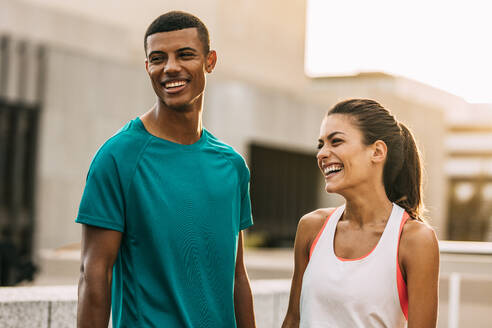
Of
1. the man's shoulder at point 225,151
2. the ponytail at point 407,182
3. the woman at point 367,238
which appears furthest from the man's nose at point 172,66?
the ponytail at point 407,182

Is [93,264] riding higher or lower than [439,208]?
higher

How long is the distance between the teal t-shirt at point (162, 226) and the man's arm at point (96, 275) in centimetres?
5

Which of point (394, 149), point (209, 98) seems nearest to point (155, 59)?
point (394, 149)

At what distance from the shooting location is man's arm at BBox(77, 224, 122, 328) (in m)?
2.57

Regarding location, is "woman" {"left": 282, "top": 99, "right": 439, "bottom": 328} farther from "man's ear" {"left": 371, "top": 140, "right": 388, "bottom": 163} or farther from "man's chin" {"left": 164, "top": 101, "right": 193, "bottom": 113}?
"man's chin" {"left": 164, "top": 101, "right": 193, "bottom": 113}

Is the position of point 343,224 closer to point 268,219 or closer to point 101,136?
point 101,136

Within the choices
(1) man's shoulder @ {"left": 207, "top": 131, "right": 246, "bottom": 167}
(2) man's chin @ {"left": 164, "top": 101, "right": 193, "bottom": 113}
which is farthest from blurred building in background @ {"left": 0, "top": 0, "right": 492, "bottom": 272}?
(2) man's chin @ {"left": 164, "top": 101, "right": 193, "bottom": 113}

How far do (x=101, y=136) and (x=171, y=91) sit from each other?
1531cm

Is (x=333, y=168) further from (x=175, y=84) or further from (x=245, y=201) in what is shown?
(x=175, y=84)

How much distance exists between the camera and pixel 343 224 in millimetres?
3137

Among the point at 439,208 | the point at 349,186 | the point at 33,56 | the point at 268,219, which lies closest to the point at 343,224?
the point at 349,186

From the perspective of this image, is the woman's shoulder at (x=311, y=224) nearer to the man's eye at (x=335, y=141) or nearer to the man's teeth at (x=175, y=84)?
the man's eye at (x=335, y=141)

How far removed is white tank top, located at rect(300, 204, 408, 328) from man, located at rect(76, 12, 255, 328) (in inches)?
12.7

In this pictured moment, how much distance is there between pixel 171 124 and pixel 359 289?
950 mm
